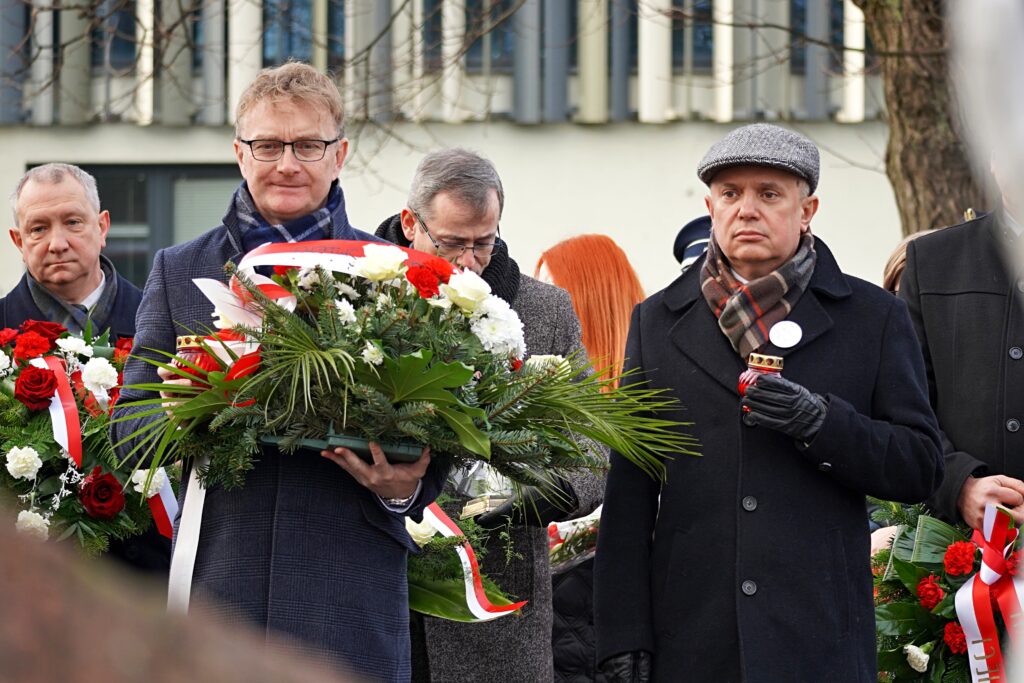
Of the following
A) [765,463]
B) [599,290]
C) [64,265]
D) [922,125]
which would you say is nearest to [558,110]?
[922,125]

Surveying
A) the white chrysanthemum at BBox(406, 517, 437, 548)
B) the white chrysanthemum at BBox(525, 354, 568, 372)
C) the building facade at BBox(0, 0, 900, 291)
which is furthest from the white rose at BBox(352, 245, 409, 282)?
the building facade at BBox(0, 0, 900, 291)

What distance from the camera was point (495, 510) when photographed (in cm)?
389

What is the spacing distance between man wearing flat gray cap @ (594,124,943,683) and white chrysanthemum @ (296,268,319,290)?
1018 mm

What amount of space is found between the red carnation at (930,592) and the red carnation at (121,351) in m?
2.41

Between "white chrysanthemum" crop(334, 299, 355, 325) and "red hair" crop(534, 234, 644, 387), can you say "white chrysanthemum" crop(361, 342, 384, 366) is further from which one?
"red hair" crop(534, 234, 644, 387)

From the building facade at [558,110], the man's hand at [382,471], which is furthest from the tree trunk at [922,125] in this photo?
the man's hand at [382,471]

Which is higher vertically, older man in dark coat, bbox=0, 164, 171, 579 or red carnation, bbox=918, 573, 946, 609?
older man in dark coat, bbox=0, 164, 171, 579

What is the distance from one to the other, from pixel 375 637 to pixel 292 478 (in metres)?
0.38

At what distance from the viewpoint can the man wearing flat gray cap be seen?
3.43 m

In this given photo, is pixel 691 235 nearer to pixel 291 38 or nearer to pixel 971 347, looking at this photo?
pixel 971 347

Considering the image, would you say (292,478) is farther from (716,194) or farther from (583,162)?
(583,162)

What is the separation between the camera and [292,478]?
316 centimetres

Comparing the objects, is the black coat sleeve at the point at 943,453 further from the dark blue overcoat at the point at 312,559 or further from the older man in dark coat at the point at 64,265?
the older man in dark coat at the point at 64,265

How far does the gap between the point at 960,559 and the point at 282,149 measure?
217cm
